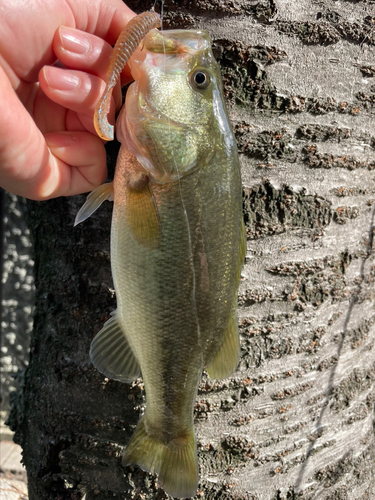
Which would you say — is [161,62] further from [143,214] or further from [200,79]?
[143,214]

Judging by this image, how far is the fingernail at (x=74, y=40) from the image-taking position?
4.08 feet

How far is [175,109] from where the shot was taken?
134 centimetres

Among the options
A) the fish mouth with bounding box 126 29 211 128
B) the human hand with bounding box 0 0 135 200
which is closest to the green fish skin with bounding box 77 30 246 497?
the fish mouth with bounding box 126 29 211 128

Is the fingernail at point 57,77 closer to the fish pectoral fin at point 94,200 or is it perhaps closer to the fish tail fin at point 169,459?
the fish pectoral fin at point 94,200

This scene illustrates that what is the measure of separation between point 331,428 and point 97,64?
1698mm

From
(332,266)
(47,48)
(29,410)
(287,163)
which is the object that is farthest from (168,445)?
(47,48)

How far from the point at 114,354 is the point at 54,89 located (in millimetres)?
850

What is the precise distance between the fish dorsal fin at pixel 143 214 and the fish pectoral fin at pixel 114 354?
31 centimetres

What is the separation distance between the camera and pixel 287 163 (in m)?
1.59

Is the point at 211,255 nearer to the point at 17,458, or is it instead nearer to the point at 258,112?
the point at 258,112

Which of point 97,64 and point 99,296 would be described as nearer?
point 97,64

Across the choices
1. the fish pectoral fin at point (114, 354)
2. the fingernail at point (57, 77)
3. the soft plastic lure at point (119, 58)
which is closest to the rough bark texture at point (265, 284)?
the fish pectoral fin at point (114, 354)

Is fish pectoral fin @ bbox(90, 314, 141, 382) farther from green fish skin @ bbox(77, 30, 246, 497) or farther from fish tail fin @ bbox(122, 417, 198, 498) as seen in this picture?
fish tail fin @ bbox(122, 417, 198, 498)

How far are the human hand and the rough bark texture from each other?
19 cm
